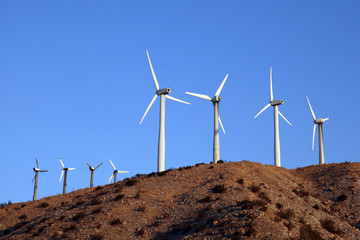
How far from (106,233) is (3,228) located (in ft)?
73.9

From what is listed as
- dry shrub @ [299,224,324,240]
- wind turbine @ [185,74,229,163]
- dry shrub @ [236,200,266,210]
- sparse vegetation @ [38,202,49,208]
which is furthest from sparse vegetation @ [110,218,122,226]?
wind turbine @ [185,74,229,163]

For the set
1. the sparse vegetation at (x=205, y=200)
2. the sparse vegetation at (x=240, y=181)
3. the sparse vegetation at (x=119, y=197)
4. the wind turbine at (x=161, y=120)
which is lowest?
the sparse vegetation at (x=205, y=200)

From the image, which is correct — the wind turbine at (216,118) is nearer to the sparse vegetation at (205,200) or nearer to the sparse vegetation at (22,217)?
the sparse vegetation at (205,200)

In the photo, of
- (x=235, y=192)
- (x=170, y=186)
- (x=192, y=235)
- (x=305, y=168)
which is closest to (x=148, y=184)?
(x=170, y=186)

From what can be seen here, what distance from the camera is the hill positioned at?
54594 mm

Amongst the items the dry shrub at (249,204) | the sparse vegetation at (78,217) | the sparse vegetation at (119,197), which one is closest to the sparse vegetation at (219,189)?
the dry shrub at (249,204)

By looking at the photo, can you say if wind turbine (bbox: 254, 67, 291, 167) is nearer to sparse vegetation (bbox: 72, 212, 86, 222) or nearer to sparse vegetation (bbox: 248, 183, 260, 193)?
sparse vegetation (bbox: 248, 183, 260, 193)

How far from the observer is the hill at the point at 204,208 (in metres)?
54.6

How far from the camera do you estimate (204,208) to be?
60.6 metres

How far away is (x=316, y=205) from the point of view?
69375 millimetres

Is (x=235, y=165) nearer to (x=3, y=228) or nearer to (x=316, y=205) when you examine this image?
(x=316, y=205)

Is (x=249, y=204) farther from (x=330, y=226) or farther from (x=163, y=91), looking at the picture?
(x=163, y=91)

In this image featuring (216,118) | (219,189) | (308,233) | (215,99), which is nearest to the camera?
(308,233)

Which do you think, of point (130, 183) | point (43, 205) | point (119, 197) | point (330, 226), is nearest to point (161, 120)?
point (130, 183)
